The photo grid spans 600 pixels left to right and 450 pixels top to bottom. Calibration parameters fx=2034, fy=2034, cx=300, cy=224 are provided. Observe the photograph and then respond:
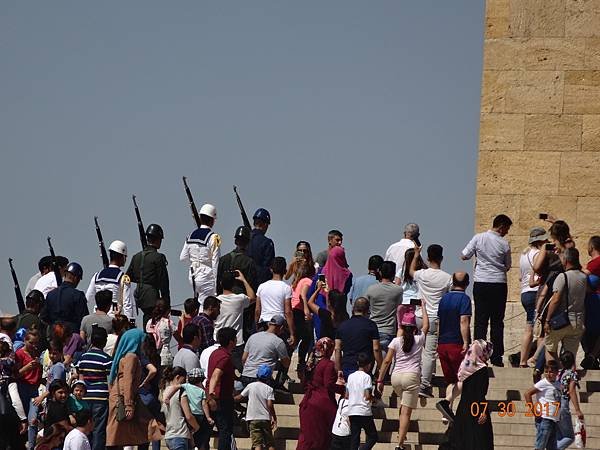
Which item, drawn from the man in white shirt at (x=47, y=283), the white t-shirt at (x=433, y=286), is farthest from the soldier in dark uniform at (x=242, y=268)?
the white t-shirt at (x=433, y=286)

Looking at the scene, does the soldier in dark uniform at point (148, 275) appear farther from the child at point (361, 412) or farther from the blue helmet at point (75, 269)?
the child at point (361, 412)

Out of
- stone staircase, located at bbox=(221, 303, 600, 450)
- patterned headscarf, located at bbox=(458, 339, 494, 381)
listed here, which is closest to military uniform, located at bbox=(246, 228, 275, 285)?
stone staircase, located at bbox=(221, 303, 600, 450)

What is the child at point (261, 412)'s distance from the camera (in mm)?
20516

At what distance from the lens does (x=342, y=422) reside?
20.3 meters

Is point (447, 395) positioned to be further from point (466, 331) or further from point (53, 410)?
point (53, 410)

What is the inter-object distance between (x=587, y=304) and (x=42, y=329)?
6.12 m

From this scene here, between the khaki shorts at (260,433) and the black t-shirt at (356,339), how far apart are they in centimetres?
111

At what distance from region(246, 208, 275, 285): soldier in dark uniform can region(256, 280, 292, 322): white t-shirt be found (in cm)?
106

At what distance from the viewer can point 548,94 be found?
88.6 ft

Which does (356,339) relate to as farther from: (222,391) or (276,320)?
(222,391)

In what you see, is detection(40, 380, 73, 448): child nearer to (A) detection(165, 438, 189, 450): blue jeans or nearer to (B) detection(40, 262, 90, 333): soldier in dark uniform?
(A) detection(165, 438, 189, 450): blue jeans

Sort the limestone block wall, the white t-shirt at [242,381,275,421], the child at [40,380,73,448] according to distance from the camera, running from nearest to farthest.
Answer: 1. the child at [40,380,73,448]
2. the white t-shirt at [242,381,275,421]
3. the limestone block wall

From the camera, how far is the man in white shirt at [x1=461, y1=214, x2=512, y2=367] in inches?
894

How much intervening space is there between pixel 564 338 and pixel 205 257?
440cm
